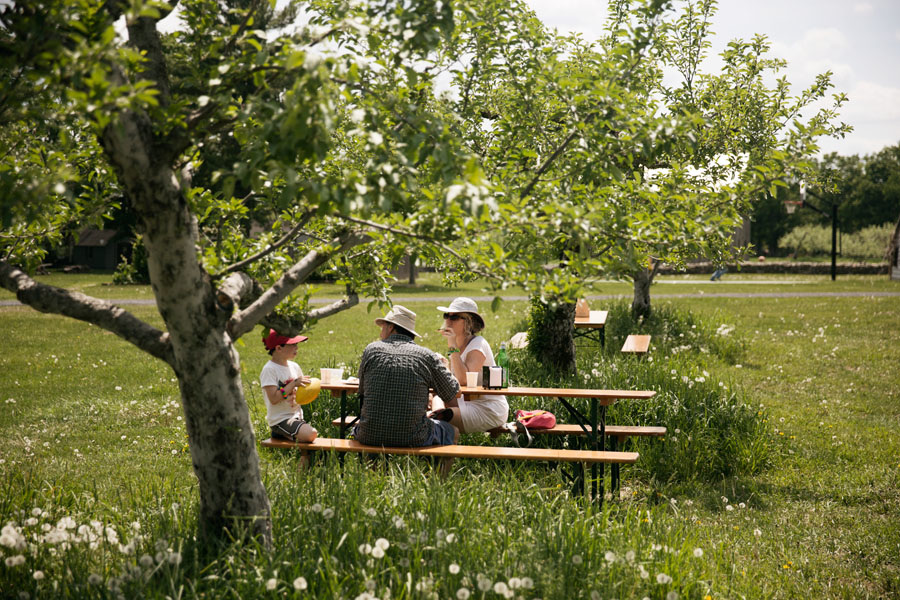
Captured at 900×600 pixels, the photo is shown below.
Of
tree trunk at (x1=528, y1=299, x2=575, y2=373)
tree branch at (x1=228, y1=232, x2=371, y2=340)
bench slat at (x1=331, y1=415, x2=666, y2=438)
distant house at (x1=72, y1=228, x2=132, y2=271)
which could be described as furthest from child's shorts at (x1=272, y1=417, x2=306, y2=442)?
distant house at (x1=72, y1=228, x2=132, y2=271)

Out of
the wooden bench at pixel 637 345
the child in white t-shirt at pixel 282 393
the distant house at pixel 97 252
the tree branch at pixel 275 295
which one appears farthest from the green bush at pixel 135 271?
the tree branch at pixel 275 295

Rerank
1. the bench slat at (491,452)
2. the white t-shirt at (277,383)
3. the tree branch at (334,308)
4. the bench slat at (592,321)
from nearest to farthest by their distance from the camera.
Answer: the tree branch at (334,308)
the bench slat at (491,452)
the white t-shirt at (277,383)
the bench slat at (592,321)

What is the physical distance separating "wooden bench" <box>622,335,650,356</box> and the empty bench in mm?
4659

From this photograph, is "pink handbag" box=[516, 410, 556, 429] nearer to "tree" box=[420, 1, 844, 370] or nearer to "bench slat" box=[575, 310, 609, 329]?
"tree" box=[420, 1, 844, 370]

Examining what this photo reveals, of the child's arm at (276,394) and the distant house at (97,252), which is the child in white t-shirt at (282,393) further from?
the distant house at (97,252)

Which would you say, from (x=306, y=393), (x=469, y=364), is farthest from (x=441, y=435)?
(x=306, y=393)

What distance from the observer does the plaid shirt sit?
203 inches

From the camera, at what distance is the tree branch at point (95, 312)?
3242 millimetres

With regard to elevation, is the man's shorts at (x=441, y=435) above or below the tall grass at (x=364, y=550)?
above

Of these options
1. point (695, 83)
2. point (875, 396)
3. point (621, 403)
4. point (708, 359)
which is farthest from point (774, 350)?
point (621, 403)

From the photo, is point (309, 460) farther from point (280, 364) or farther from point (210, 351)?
point (210, 351)

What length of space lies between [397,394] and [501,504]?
4.23 feet

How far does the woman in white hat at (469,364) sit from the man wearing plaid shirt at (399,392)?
0.51m

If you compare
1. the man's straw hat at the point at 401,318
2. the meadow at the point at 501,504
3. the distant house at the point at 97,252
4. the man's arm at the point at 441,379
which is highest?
the distant house at the point at 97,252
